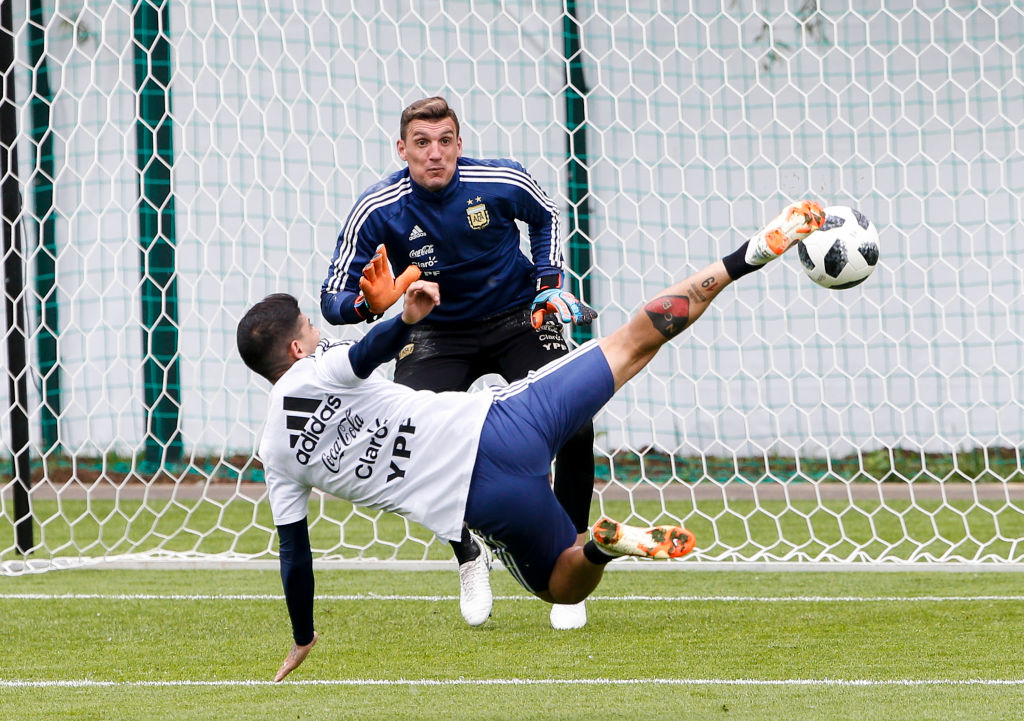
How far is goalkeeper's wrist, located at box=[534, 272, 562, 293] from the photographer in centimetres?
592

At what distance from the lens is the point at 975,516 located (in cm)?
947

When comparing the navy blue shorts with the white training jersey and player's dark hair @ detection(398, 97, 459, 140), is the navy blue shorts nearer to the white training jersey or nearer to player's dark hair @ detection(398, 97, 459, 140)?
the white training jersey

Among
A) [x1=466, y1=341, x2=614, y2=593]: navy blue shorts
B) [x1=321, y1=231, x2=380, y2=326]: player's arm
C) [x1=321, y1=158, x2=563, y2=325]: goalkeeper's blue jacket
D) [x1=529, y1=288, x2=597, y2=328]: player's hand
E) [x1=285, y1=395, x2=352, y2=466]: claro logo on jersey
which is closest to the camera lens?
[x1=285, y1=395, x2=352, y2=466]: claro logo on jersey

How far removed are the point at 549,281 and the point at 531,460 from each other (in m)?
1.72

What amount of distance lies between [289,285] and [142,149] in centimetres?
153

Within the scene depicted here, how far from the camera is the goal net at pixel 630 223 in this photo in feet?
30.9

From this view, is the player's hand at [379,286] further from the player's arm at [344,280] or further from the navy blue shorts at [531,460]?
the player's arm at [344,280]

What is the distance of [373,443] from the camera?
4.26 meters

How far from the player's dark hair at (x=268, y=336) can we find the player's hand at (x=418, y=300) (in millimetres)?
468

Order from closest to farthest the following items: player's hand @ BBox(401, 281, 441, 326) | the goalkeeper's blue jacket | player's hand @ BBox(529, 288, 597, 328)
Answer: player's hand @ BBox(401, 281, 441, 326) < player's hand @ BBox(529, 288, 597, 328) < the goalkeeper's blue jacket

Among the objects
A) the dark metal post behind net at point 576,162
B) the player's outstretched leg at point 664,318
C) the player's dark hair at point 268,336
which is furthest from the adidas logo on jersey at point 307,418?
the dark metal post behind net at point 576,162

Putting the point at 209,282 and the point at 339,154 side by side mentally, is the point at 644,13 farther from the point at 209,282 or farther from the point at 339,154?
the point at 209,282

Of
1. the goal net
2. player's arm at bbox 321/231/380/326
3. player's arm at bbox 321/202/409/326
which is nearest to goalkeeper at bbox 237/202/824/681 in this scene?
player's arm at bbox 321/231/380/326

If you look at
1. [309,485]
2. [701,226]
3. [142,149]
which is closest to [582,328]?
[701,226]
